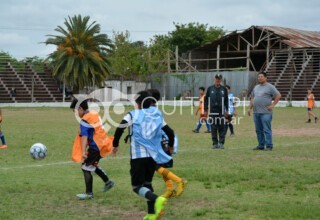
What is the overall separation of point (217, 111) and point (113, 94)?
48.0 meters

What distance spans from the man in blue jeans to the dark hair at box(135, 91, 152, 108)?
308 inches

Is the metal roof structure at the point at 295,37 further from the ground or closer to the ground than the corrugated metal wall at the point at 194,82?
further from the ground

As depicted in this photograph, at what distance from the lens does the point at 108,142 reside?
9141mm

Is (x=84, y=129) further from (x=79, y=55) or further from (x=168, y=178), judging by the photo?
(x=79, y=55)

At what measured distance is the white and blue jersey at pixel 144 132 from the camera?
303 inches

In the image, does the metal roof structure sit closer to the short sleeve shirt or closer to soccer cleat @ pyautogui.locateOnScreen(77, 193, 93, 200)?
the short sleeve shirt

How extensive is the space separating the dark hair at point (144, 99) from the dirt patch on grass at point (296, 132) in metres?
13.7

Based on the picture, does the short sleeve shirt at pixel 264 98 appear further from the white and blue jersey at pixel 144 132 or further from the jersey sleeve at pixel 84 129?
the white and blue jersey at pixel 144 132

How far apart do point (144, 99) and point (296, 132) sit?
15284 millimetres

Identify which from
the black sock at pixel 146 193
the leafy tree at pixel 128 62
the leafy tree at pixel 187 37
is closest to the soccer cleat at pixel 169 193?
the black sock at pixel 146 193

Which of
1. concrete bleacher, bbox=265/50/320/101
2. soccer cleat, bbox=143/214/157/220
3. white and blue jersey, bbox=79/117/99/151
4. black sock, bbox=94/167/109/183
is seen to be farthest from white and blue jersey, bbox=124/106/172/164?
concrete bleacher, bbox=265/50/320/101

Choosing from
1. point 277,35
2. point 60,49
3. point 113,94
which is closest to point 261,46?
point 277,35

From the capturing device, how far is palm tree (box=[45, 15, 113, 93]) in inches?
2297

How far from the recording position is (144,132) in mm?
7734
